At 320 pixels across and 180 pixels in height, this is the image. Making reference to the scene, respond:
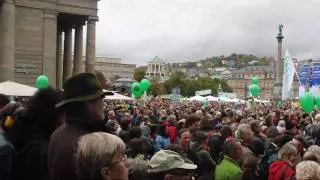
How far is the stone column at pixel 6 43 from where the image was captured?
38406 mm

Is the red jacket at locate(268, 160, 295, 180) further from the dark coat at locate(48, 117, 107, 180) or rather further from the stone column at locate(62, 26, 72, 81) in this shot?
the stone column at locate(62, 26, 72, 81)

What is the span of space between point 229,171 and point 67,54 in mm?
45490

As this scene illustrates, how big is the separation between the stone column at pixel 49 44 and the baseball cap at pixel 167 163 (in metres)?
38.6

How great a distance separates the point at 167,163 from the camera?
4.77m

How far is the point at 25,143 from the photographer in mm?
5488

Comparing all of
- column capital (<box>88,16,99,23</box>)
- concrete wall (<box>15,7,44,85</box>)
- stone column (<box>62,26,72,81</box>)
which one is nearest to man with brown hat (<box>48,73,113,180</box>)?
concrete wall (<box>15,7,44,85</box>)

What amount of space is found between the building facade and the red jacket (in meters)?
33.4

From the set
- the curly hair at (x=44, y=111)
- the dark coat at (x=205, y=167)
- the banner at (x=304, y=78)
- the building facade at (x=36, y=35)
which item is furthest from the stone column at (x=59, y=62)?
the curly hair at (x=44, y=111)

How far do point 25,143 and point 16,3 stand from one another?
38.1 m

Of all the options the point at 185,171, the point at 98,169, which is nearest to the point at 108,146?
the point at 98,169

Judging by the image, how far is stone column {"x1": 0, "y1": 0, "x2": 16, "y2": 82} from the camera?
3841cm

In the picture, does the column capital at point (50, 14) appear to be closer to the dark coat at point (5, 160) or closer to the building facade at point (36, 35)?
the building facade at point (36, 35)

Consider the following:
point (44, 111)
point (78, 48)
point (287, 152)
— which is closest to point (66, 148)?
point (44, 111)

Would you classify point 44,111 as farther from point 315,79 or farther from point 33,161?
point 315,79
